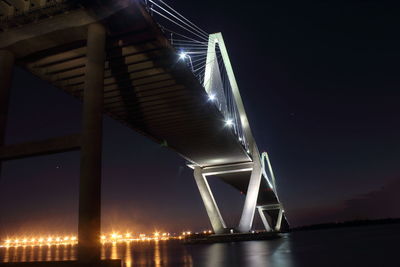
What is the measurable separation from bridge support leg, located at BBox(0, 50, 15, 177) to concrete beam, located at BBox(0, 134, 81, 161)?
1.19 feet

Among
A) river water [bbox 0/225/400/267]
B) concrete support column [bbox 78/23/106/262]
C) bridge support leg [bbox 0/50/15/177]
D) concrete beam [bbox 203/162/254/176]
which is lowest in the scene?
river water [bbox 0/225/400/267]

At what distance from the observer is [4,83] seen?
9.60m

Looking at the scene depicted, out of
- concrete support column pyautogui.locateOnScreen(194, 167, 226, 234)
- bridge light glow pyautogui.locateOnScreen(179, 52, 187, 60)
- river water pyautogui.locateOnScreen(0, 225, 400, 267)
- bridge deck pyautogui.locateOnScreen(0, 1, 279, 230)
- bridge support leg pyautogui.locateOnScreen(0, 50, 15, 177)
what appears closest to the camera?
bridge support leg pyautogui.locateOnScreen(0, 50, 15, 177)

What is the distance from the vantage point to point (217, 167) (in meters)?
34.6

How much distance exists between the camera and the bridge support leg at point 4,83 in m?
9.20

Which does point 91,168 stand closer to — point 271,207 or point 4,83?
point 4,83

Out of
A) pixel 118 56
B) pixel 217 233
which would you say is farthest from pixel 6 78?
pixel 217 233

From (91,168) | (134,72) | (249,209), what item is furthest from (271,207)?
(91,168)

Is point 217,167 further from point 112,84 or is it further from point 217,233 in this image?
point 112,84

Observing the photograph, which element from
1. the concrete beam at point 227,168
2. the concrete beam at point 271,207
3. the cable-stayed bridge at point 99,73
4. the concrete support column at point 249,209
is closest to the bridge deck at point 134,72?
the cable-stayed bridge at point 99,73

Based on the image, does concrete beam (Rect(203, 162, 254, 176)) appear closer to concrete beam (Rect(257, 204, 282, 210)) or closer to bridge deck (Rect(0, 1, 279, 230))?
bridge deck (Rect(0, 1, 279, 230))

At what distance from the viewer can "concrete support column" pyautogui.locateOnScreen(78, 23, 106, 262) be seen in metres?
7.66

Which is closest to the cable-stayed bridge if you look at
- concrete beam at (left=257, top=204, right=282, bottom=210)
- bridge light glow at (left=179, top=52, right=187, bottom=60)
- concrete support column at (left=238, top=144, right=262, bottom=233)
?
bridge light glow at (left=179, top=52, right=187, bottom=60)

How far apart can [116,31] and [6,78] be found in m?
3.21
